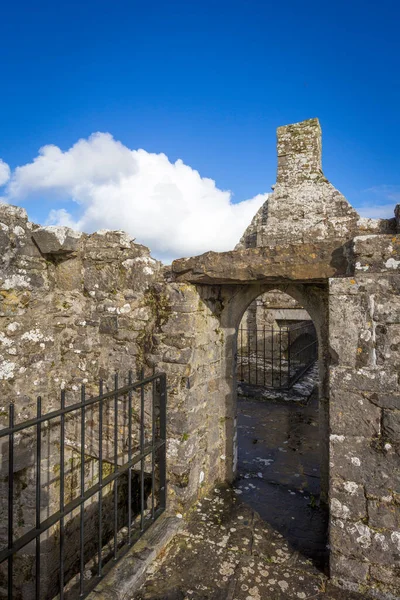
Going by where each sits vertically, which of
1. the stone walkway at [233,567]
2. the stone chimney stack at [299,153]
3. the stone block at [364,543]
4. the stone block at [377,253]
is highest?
the stone chimney stack at [299,153]

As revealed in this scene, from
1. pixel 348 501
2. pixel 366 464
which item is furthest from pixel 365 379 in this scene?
pixel 348 501

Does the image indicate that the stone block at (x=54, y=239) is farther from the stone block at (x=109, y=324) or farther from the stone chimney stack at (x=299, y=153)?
the stone chimney stack at (x=299, y=153)

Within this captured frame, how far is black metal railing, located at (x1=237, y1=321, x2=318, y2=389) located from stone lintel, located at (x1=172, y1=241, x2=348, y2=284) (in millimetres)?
4954

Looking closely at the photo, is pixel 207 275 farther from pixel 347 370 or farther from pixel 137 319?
pixel 347 370

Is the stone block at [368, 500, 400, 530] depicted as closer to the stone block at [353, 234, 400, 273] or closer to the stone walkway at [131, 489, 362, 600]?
the stone walkway at [131, 489, 362, 600]

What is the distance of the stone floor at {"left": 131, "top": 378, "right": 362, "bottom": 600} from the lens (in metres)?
2.51

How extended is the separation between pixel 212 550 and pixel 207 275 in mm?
2391

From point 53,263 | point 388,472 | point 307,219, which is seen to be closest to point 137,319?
point 53,263

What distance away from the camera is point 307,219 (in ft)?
31.1

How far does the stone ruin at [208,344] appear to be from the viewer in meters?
2.38

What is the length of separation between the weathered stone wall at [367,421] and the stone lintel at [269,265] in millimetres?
343

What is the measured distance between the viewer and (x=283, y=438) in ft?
18.9

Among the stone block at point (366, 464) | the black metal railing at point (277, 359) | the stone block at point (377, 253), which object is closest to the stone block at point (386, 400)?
the stone block at point (366, 464)

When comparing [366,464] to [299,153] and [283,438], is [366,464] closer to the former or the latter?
[283,438]
